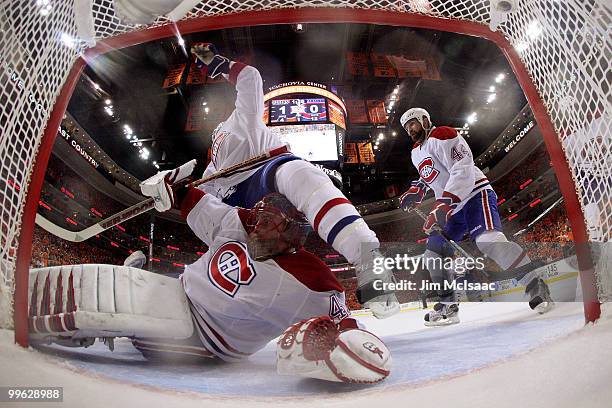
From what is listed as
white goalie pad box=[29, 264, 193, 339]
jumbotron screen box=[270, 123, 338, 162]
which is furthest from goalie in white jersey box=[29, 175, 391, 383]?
jumbotron screen box=[270, 123, 338, 162]

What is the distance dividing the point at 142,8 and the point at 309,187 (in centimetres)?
43

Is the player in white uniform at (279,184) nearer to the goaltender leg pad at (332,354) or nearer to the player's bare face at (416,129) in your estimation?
the goaltender leg pad at (332,354)

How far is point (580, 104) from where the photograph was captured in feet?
2.21

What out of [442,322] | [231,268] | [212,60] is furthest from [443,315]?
[212,60]

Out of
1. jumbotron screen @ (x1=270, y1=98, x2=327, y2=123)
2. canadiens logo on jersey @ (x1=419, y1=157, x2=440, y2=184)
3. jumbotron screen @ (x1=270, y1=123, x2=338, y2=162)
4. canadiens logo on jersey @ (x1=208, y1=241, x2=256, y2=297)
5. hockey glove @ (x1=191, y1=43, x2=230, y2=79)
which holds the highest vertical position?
jumbotron screen @ (x1=270, y1=98, x2=327, y2=123)

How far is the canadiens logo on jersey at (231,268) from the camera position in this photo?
78cm

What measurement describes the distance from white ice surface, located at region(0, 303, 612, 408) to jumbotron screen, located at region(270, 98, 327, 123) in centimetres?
104

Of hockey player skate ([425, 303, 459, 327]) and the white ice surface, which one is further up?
hockey player skate ([425, 303, 459, 327])

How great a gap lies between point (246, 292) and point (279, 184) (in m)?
0.22

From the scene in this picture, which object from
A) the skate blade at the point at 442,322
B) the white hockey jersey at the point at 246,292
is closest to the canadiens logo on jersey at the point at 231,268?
the white hockey jersey at the point at 246,292

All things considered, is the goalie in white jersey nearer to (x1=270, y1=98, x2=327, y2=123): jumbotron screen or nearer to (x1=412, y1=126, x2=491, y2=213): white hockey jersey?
(x1=412, y1=126, x2=491, y2=213): white hockey jersey

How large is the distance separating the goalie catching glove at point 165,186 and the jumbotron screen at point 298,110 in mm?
746

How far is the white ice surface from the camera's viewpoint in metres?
0.45

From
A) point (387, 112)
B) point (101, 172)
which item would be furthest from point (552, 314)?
point (101, 172)
